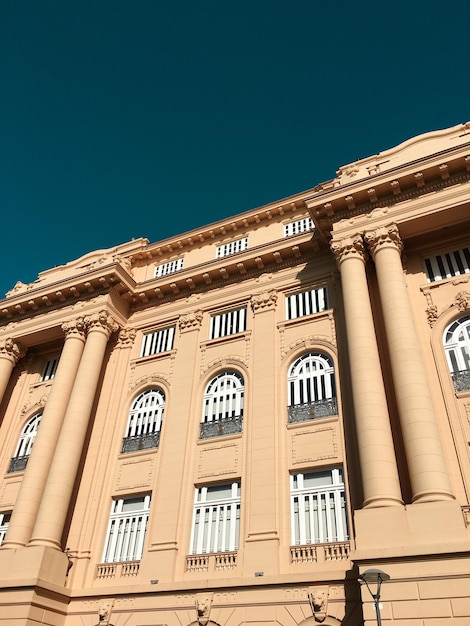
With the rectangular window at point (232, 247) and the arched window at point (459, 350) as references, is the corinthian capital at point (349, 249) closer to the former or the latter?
the arched window at point (459, 350)

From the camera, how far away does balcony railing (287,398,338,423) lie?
17.7 meters

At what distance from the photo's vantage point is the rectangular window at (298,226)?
2417cm

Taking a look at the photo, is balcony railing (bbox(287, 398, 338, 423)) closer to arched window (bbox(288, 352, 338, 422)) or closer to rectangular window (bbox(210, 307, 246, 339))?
arched window (bbox(288, 352, 338, 422))

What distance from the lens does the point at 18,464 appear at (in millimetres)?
22250

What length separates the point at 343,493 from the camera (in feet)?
52.5

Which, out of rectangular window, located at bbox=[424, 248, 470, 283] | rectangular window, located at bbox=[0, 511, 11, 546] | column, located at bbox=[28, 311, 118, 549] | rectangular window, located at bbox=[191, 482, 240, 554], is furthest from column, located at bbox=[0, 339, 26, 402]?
rectangular window, located at bbox=[424, 248, 470, 283]

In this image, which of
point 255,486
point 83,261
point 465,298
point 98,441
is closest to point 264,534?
point 255,486

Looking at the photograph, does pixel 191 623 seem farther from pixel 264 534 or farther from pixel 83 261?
pixel 83 261

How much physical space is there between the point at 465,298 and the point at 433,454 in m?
6.16

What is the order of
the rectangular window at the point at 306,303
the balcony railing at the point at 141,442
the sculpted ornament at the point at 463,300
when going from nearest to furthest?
1. the sculpted ornament at the point at 463,300
2. the balcony railing at the point at 141,442
3. the rectangular window at the point at 306,303

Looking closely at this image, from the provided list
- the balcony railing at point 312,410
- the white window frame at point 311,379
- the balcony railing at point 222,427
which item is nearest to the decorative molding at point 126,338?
the balcony railing at point 222,427

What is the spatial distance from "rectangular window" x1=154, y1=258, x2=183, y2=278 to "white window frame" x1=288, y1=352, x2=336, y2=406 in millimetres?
9520

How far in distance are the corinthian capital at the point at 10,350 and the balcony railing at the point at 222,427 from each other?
11152 millimetres

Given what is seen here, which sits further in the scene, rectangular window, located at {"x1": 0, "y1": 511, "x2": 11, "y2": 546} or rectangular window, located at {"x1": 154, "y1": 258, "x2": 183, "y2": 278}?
rectangular window, located at {"x1": 154, "y1": 258, "x2": 183, "y2": 278}
